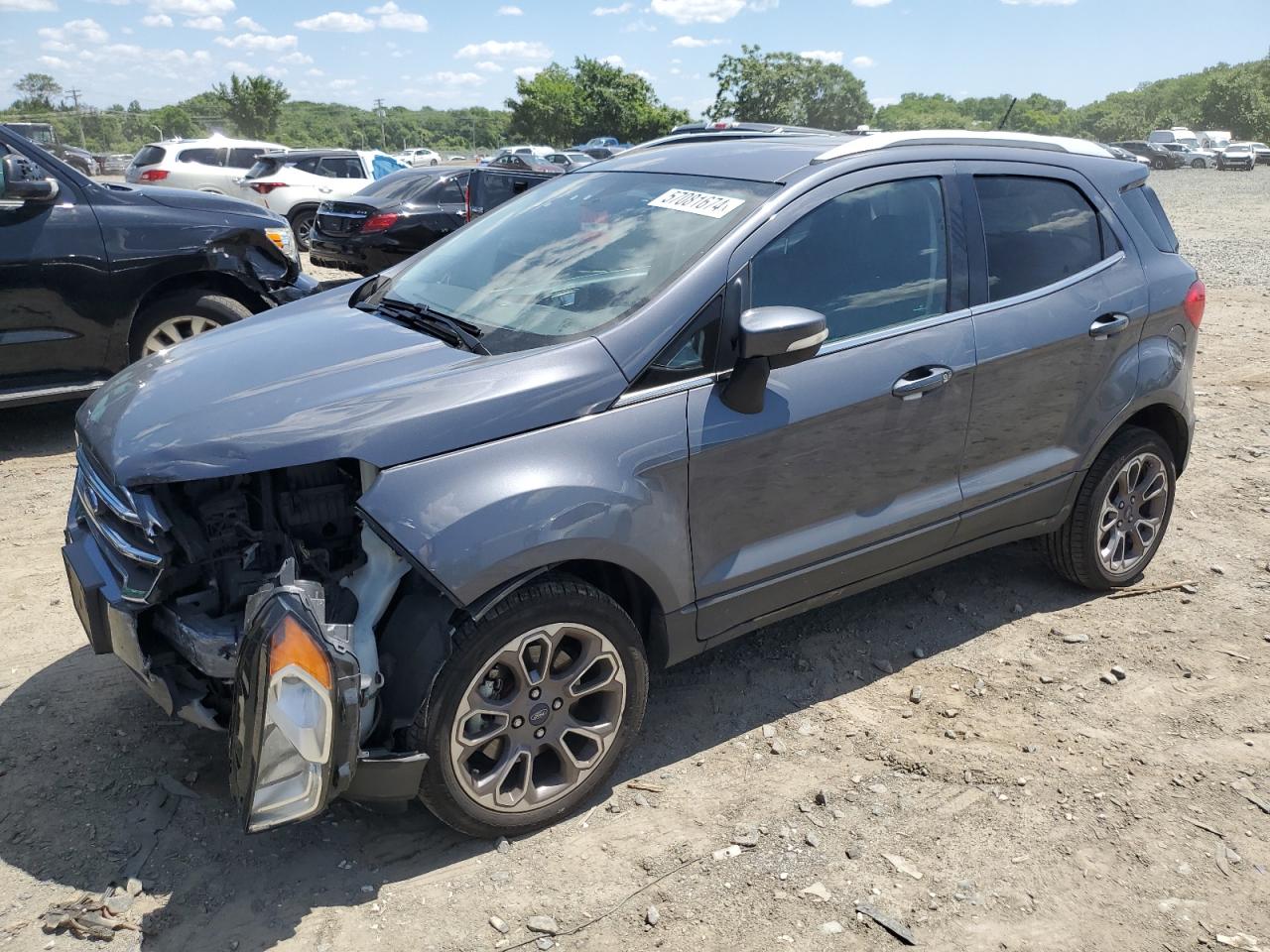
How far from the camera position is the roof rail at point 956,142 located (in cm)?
339

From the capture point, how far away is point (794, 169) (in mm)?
3275

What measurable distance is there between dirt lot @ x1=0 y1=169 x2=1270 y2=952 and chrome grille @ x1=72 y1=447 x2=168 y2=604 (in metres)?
0.76

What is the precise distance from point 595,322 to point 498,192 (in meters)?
7.20

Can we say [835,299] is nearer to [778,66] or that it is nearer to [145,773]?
[145,773]

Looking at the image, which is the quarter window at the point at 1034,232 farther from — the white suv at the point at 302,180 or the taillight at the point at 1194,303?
the white suv at the point at 302,180

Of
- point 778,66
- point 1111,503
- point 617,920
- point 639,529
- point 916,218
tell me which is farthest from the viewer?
point 778,66

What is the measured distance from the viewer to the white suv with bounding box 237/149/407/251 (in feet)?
53.4

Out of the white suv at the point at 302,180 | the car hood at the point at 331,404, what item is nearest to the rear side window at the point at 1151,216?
the car hood at the point at 331,404

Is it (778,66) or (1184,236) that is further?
(778,66)

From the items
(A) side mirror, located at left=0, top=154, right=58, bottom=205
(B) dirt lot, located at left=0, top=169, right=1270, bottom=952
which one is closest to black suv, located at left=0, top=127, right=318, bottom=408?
(A) side mirror, located at left=0, top=154, right=58, bottom=205

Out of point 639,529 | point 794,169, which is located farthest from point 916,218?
point 639,529

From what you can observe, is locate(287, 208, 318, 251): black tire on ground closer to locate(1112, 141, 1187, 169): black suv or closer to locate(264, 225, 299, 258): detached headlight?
locate(264, 225, 299, 258): detached headlight

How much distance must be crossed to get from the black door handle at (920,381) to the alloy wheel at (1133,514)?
4.08ft

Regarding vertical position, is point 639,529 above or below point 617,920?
above
